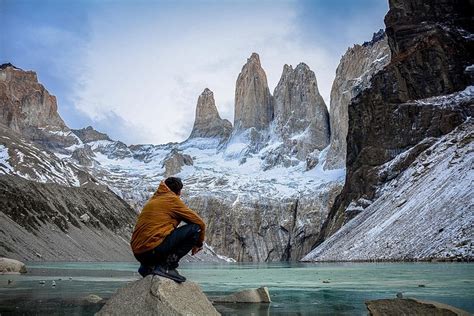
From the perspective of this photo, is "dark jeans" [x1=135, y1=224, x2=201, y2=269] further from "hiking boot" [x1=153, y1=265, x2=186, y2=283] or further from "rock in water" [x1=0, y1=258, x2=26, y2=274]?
"rock in water" [x1=0, y1=258, x2=26, y2=274]

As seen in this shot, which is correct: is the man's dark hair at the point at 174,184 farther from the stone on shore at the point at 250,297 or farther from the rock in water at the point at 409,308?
the stone on shore at the point at 250,297

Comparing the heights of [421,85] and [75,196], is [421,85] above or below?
above

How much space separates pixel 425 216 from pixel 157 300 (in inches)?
2316

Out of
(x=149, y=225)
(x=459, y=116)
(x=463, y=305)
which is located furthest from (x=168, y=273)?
(x=459, y=116)

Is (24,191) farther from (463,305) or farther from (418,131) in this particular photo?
(463,305)

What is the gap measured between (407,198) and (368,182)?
33609 mm

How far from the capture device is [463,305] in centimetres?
1412

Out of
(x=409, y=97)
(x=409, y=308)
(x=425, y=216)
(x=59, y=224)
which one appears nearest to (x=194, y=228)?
(x=409, y=308)

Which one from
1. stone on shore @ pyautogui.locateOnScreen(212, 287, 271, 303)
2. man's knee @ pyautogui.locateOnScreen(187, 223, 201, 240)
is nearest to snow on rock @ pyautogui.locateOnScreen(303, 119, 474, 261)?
stone on shore @ pyautogui.locateOnScreen(212, 287, 271, 303)

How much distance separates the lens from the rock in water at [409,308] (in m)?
10.8

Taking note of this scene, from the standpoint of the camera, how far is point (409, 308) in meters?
11.5

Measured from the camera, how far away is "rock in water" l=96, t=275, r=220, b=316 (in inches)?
392

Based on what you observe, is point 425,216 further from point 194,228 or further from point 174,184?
point 194,228

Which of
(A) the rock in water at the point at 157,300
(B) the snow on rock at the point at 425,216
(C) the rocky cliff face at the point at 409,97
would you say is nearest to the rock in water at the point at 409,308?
(A) the rock in water at the point at 157,300
